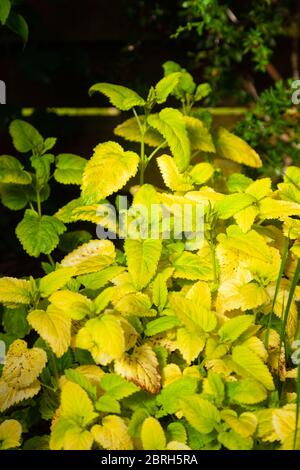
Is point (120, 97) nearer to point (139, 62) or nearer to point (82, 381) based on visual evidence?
point (82, 381)

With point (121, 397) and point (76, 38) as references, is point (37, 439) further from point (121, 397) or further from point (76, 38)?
point (76, 38)

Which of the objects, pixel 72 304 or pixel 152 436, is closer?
pixel 152 436

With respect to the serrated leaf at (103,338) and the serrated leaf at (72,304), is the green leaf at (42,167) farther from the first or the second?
the serrated leaf at (103,338)

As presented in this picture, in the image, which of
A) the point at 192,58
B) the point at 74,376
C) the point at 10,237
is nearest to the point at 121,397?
the point at 74,376

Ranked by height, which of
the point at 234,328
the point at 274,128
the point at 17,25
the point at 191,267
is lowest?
the point at 234,328

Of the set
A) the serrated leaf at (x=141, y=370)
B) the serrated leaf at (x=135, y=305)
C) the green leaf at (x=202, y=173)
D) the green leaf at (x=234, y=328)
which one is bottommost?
the serrated leaf at (x=141, y=370)

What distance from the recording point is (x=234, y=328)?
148 cm

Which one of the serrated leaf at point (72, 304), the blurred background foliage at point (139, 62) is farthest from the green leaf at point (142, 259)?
the blurred background foliage at point (139, 62)

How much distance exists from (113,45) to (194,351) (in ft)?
6.56

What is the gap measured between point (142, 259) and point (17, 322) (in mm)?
373

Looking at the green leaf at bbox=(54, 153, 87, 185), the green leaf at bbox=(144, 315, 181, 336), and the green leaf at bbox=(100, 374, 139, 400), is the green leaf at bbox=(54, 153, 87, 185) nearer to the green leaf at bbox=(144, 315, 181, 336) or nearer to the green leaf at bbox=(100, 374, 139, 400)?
the green leaf at bbox=(144, 315, 181, 336)

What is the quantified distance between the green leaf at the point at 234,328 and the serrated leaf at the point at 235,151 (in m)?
0.61

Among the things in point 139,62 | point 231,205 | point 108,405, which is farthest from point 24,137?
point 139,62

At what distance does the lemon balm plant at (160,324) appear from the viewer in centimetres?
136
